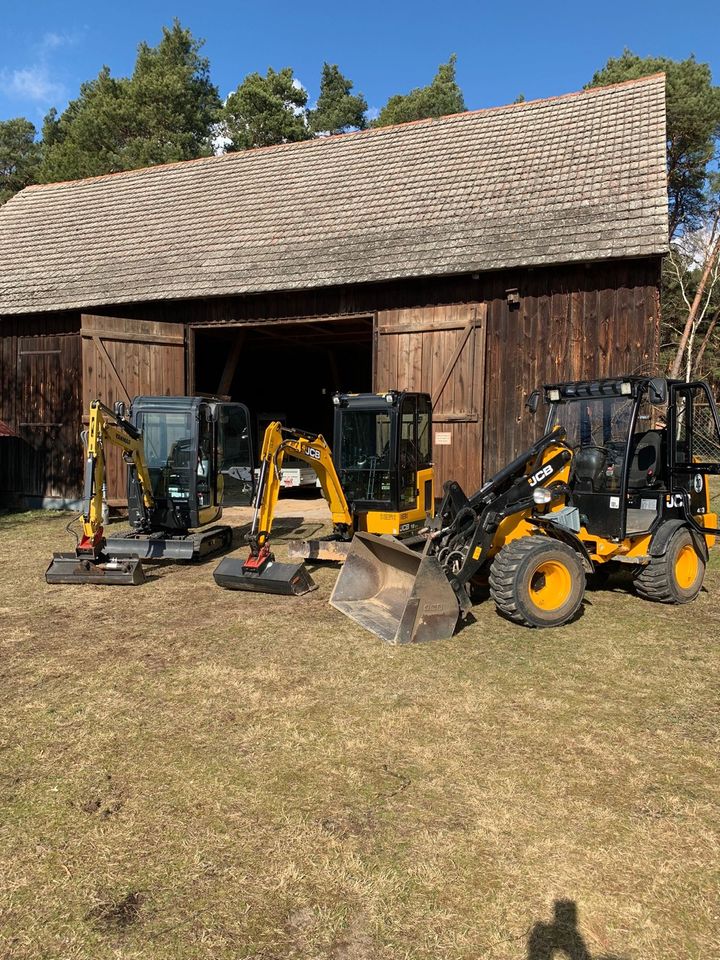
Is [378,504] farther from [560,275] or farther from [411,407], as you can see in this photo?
[560,275]

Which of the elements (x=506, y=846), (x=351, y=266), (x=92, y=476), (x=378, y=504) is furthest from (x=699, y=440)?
(x=506, y=846)

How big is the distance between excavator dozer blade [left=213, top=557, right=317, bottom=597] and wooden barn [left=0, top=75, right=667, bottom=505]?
4878mm

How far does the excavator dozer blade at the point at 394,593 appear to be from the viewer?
546 cm

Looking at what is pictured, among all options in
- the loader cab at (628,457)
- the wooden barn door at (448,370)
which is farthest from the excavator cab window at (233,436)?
the loader cab at (628,457)

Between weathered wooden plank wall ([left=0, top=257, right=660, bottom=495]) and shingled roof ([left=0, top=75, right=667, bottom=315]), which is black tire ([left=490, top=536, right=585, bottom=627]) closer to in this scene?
weathered wooden plank wall ([left=0, top=257, right=660, bottom=495])

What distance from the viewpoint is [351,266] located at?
39.0 ft

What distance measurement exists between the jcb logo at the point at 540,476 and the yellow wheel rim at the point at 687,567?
5.85ft

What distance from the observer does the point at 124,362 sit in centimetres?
1245

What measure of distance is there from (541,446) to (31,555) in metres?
7.06

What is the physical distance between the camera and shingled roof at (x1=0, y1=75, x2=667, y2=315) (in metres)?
10.9

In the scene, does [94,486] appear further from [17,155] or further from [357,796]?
[17,155]

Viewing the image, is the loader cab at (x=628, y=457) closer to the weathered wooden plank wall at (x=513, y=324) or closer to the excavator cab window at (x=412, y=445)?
the excavator cab window at (x=412, y=445)

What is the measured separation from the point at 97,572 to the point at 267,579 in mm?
2055

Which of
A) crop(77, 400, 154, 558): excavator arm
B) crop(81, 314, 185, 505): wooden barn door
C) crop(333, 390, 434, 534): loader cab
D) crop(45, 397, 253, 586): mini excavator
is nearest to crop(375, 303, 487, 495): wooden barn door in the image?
crop(333, 390, 434, 534): loader cab
